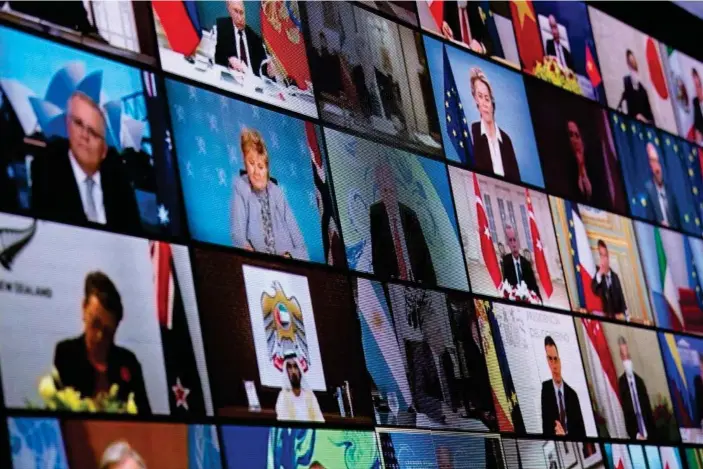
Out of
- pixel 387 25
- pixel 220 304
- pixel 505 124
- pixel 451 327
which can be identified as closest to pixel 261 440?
pixel 220 304

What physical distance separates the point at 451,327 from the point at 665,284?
1.70 m

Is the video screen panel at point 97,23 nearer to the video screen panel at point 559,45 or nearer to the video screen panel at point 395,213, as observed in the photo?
the video screen panel at point 395,213

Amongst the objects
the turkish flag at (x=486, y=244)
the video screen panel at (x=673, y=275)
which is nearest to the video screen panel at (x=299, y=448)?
the turkish flag at (x=486, y=244)

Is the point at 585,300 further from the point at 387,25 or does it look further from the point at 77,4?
the point at 77,4

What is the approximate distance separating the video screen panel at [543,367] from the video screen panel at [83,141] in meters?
1.46

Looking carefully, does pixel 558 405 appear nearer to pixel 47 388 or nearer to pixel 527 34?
pixel 527 34

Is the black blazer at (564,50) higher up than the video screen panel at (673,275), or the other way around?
the black blazer at (564,50)

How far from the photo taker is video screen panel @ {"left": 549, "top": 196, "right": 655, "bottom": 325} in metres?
4.71

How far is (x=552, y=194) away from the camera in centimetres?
472

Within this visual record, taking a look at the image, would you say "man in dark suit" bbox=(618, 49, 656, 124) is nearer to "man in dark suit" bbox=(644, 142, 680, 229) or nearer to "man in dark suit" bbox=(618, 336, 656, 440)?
"man in dark suit" bbox=(644, 142, 680, 229)

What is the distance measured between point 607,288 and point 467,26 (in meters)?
1.22

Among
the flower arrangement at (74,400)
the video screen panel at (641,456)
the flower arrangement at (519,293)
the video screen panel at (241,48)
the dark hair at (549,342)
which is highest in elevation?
the video screen panel at (241,48)

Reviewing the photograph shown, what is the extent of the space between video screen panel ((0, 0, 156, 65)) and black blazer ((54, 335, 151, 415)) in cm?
78

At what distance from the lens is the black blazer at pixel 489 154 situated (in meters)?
4.38
